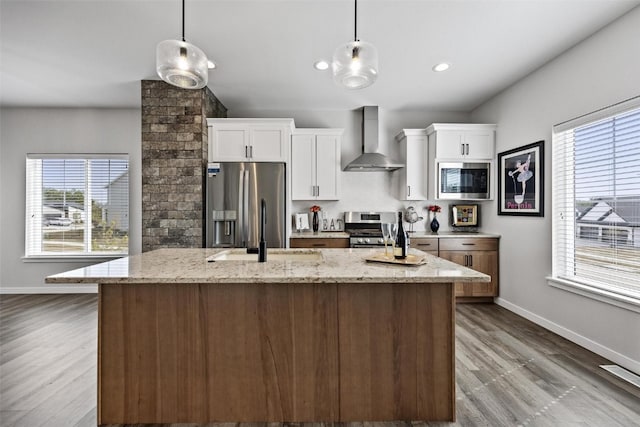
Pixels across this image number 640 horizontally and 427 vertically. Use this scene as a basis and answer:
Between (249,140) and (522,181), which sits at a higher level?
(249,140)

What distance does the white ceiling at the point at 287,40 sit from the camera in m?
2.32

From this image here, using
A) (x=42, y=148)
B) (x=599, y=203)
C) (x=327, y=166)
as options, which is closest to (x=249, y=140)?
(x=327, y=166)

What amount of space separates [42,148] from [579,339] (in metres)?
6.88

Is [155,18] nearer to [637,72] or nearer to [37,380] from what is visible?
[37,380]

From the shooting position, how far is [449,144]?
4.16 meters

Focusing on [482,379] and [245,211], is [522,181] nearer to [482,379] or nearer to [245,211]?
[482,379]

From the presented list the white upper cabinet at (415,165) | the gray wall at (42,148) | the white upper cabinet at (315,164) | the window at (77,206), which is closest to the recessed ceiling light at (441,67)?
the white upper cabinet at (415,165)

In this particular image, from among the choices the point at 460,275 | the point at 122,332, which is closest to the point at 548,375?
the point at 460,275

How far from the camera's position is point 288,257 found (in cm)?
236

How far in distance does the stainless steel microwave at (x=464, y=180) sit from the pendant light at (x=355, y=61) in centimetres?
276

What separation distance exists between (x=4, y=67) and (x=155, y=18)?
219 cm

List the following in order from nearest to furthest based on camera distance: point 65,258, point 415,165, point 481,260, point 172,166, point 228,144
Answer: point 172,166, point 228,144, point 481,260, point 415,165, point 65,258

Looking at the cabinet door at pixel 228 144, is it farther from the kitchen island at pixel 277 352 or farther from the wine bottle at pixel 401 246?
the wine bottle at pixel 401 246

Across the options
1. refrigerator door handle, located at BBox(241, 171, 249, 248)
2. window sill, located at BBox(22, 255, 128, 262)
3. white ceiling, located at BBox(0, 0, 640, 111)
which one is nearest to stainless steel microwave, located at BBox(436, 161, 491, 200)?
white ceiling, located at BBox(0, 0, 640, 111)
